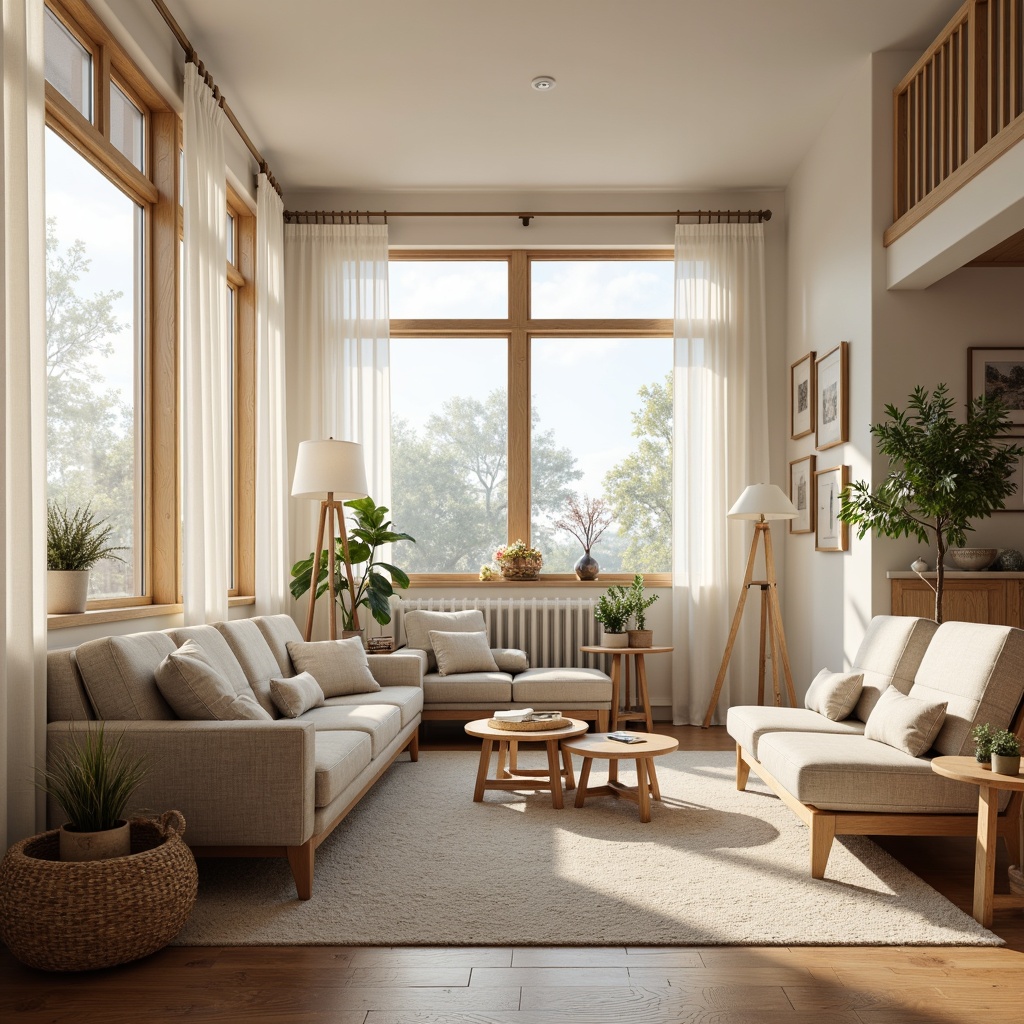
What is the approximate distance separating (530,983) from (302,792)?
0.99m

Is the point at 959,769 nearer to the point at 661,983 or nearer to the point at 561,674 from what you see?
the point at 661,983

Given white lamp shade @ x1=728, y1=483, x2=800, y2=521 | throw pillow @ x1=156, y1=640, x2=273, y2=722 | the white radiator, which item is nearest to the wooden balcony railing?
white lamp shade @ x1=728, y1=483, x2=800, y2=521

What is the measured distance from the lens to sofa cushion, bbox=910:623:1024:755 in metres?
3.39

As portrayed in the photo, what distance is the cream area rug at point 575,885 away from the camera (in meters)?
2.90

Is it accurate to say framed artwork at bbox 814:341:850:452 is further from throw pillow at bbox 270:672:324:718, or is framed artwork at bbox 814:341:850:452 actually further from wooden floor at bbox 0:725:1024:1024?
throw pillow at bbox 270:672:324:718

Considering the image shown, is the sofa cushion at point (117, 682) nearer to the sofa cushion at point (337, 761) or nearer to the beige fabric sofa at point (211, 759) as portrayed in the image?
the beige fabric sofa at point (211, 759)

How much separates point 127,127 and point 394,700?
3100 millimetres

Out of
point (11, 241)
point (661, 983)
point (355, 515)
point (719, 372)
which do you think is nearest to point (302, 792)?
point (661, 983)

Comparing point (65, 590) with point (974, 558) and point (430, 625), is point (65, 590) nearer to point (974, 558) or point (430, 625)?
point (430, 625)

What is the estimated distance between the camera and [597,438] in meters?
7.27

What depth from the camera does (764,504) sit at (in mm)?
5934

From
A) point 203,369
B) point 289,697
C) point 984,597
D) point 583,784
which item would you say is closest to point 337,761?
point 289,697

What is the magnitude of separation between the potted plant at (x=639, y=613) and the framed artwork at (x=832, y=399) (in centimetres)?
147

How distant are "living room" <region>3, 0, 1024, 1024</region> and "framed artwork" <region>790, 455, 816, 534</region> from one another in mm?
155
